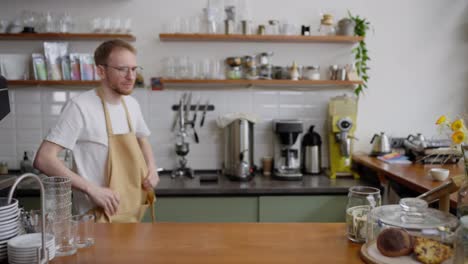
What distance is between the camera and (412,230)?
3.84 feet

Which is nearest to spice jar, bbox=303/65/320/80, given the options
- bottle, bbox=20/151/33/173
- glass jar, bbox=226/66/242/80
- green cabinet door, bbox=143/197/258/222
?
glass jar, bbox=226/66/242/80

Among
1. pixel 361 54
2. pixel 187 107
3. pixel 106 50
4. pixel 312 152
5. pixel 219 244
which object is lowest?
pixel 219 244

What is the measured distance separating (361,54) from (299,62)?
518 mm

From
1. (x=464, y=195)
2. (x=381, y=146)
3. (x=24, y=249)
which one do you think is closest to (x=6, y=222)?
(x=24, y=249)

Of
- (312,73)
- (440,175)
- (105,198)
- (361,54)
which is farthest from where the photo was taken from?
(361,54)

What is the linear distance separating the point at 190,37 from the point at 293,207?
1485 mm

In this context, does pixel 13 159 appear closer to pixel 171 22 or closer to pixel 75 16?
pixel 75 16

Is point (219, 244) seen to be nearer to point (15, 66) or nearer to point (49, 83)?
point (49, 83)

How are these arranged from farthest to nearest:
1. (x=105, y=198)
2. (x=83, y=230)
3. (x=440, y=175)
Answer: (x=440, y=175)
(x=105, y=198)
(x=83, y=230)

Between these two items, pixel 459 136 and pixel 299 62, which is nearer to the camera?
pixel 459 136

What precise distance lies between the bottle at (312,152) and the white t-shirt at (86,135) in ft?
5.40

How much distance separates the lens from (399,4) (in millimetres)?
3348

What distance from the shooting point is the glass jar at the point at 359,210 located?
136cm

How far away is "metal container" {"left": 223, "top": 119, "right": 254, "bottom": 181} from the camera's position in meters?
2.99
